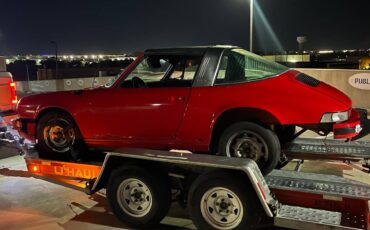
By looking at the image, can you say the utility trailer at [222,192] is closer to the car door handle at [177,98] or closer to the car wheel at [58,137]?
the car wheel at [58,137]

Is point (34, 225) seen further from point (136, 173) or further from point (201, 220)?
point (201, 220)

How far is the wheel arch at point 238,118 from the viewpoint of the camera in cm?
505

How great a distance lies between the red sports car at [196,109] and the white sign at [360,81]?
9778 mm

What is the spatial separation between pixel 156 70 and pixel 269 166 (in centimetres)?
190

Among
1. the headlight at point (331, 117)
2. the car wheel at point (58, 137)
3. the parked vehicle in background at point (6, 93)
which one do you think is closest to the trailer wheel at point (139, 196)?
the car wheel at point (58, 137)

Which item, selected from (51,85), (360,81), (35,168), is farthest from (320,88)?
(51,85)

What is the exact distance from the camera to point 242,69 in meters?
5.40

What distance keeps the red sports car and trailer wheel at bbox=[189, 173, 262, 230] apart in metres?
0.69

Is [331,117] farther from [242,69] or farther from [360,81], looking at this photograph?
[360,81]

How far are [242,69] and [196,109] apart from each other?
2.44 feet

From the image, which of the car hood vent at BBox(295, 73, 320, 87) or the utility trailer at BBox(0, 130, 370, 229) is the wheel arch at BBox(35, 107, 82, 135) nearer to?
the utility trailer at BBox(0, 130, 370, 229)

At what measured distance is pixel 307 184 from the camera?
15.9 feet

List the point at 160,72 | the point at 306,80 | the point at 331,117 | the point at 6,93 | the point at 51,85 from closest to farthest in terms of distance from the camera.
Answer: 1. the point at 331,117
2. the point at 306,80
3. the point at 160,72
4. the point at 6,93
5. the point at 51,85

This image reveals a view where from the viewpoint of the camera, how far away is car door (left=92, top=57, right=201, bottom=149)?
5402mm
